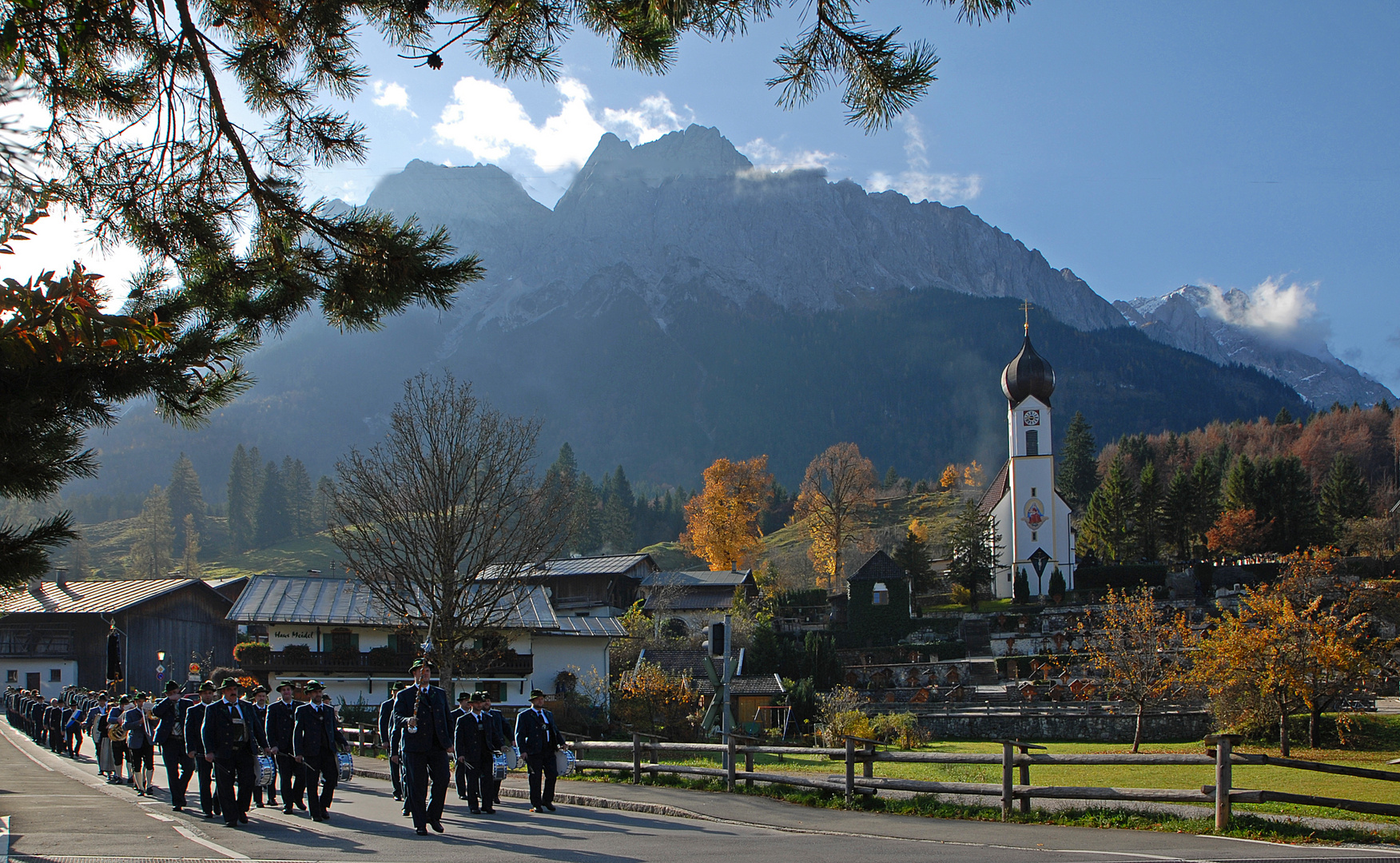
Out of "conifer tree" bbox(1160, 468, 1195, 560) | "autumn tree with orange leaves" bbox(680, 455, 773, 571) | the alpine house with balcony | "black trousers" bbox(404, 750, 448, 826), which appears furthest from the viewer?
"autumn tree with orange leaves" bbox(680, 455, 773, 571)

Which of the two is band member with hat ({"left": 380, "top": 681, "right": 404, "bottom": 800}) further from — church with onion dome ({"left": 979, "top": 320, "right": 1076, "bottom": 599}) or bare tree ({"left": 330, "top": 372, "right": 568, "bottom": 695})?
church with onion dome ({"left": 979, "top": 320, "right": 1076, "bottom": 599})

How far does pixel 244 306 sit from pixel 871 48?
4.41 metres

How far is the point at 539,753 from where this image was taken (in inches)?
575

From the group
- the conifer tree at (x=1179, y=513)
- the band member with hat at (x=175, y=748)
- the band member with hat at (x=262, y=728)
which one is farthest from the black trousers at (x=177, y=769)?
the conifer tree at (x=1179, y=513)

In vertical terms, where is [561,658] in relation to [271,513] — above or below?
below

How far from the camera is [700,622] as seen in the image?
56.8 metres

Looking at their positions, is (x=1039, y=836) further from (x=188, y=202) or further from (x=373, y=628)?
(x=373, y=628)

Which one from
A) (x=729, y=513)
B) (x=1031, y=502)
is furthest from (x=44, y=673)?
(x=1031, y=502)

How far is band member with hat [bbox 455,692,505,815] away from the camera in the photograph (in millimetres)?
13898

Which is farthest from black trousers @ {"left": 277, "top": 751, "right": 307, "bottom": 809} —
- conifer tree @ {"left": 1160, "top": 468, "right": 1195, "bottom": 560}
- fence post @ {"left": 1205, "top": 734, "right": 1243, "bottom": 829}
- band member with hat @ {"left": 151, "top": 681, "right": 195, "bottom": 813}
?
conifer tree @ {"left": 1160, "top": 468, "right": 1195, "bottom": 560}

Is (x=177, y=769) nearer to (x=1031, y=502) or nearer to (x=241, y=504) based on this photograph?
(x=1031, y=502)

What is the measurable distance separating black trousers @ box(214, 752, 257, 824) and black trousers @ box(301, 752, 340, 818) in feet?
2.19

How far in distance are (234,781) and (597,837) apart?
508cm

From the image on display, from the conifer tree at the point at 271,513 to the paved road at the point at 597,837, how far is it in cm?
13022
